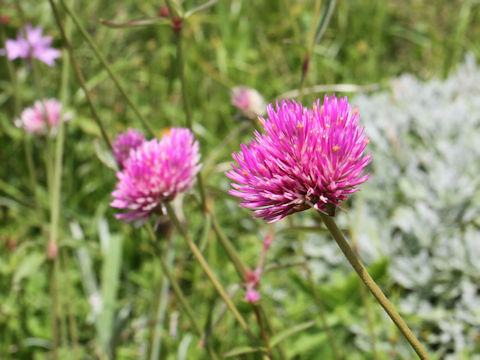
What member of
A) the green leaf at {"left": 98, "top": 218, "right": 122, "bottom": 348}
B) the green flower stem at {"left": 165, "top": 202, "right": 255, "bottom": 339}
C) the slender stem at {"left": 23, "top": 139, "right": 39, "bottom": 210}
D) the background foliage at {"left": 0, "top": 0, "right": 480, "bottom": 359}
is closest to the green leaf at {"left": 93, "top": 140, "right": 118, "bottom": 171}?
the background foliage at {"left": 0, "top": 0, "right": 480, "bottom": 359}

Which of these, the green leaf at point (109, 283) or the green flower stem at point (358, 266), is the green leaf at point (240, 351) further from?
the green leaf at point (109, 283)

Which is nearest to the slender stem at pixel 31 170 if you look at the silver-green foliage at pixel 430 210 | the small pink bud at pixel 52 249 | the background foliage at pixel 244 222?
the background foliage at pixel 244 222

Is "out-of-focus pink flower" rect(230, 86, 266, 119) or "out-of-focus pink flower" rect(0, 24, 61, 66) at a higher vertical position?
"out-of-focus pink flower" rect(0, 24, 61, 66)

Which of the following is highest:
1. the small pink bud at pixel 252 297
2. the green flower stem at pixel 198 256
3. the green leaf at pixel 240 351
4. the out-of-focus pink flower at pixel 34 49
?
the out-of-focus pink flower at pixel 34 49

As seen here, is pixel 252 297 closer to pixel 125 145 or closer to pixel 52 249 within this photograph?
pixel 125 145


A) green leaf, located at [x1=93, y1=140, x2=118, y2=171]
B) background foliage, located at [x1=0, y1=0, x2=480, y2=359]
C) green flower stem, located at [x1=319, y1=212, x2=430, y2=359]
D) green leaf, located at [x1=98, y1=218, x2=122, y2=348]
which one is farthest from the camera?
background foliage, located at [x1=0, y1=0, x2=480, y2=359]

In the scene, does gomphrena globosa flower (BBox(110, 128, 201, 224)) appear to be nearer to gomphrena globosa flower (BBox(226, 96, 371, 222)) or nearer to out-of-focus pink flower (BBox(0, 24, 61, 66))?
gomphrena globosa flower (BBox(226, 96, 371, 222))

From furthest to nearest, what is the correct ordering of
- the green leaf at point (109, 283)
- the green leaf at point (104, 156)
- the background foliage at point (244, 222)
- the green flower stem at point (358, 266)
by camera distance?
1. the background foliage at point (244, 222)
2. the green leaf at point (109, 283)
3. the green leaf at point (104, 156)
4. the green flower stem at point (358, 266)
